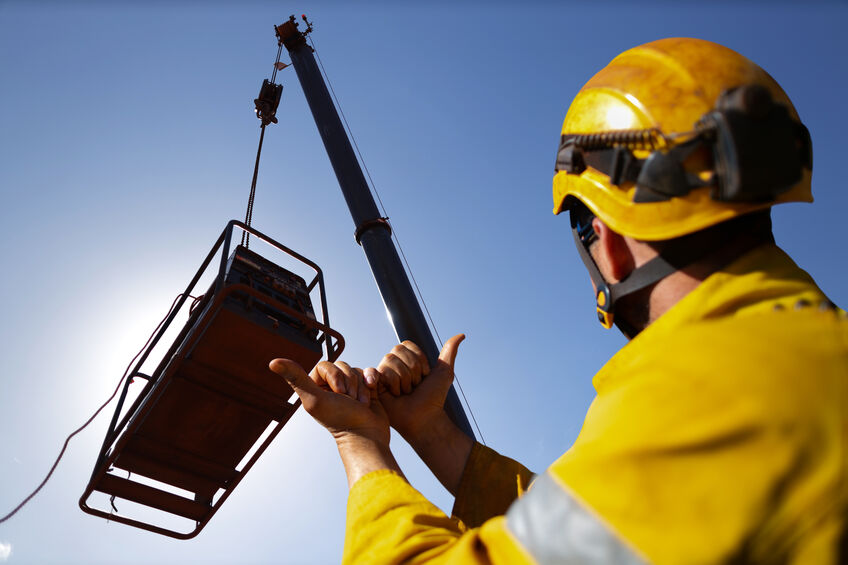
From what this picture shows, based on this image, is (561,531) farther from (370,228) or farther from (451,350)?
(370,228)

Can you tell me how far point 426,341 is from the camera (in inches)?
137

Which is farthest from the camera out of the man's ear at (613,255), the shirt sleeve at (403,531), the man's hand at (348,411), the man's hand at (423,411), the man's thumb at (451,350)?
the man's thumb at (451,350)

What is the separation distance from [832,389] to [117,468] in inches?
211

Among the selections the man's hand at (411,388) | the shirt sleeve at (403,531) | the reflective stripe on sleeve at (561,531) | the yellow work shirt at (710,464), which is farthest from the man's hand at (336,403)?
the reflective stripe on sleeve at (561,531)

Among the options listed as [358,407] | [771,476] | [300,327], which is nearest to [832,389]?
[771,476]

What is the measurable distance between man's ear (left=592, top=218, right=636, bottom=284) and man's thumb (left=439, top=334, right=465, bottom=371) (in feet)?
4.25

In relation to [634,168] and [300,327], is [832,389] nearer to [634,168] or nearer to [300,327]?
[634,168]

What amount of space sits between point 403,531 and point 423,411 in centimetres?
135

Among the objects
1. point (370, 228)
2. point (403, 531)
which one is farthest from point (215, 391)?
point (403, 531)

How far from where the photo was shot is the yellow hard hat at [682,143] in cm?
157

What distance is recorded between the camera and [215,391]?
15.6ft

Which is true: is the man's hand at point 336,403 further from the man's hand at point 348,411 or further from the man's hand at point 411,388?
the man's hand at point 411,388

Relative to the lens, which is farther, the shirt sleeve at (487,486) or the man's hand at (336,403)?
the shirt sleeve at (487,486)

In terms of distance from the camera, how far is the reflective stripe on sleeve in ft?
3.20
